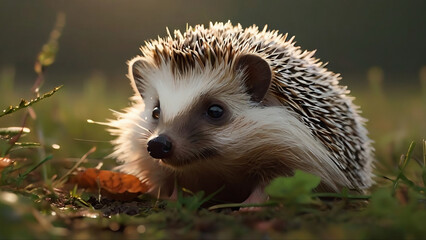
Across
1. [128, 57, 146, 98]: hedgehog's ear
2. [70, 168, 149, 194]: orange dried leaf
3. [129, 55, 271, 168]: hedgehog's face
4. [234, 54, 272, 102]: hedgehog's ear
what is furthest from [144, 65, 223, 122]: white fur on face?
[70, 168, 149, 194]: orange dried leaf

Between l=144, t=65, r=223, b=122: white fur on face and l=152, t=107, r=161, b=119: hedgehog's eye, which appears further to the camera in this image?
l=152, t=107, r=161, b=119: hedgehog's eye

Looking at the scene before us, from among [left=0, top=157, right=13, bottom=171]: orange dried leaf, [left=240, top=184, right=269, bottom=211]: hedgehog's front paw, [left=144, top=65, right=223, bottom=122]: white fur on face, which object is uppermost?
[left=144, top=65, right=223, bottom=122]: white fur on face

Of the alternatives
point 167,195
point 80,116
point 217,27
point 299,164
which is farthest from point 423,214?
point 80,116

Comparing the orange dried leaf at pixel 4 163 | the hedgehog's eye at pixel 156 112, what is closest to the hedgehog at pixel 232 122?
the hedgehog's eye at pixel 156 112

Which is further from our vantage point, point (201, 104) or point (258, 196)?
point (201, 104)

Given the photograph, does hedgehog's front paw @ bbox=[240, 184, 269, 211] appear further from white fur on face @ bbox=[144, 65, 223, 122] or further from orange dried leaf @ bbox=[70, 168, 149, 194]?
orange dried leaf @ bbox=[70, 168, 149, 194]

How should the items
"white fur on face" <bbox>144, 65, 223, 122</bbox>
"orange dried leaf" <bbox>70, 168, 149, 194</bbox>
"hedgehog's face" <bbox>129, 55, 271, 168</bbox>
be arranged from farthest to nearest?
"orange dried leaf" <bbox>70, 168, 149, 194</bbox>
"white fur on face" <bbox>144, 65, 223, 122</bbox>
"hedgehog's face" <bbox>129, 55, 271, 168</bbox>

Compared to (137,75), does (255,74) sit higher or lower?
lower

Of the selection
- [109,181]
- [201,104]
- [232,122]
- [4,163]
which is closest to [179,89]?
[201,104]

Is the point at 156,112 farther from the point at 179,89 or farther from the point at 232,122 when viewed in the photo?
the point at 232,122
